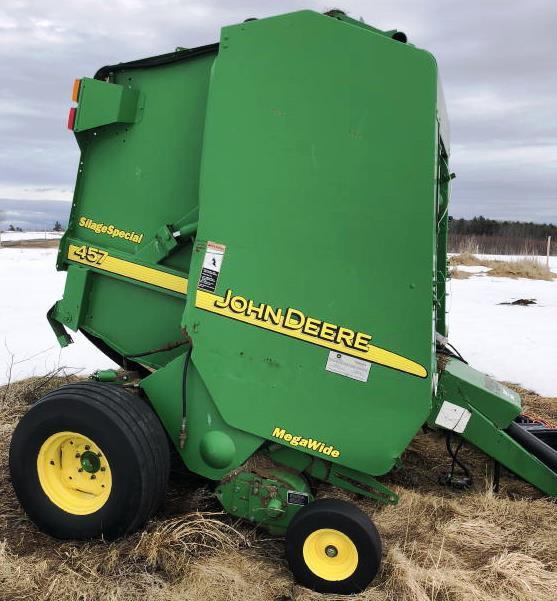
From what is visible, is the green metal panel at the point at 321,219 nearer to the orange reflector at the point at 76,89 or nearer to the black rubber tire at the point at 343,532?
the black rubber tire at the point at 343,532

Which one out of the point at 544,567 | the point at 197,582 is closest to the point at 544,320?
the point at 544,567

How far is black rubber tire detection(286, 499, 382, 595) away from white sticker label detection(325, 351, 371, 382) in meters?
0.58

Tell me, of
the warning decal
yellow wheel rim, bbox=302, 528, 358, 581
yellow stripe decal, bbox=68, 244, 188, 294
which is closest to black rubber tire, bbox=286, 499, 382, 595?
yellow wheel rim, bbox=302, 528, 358, 581

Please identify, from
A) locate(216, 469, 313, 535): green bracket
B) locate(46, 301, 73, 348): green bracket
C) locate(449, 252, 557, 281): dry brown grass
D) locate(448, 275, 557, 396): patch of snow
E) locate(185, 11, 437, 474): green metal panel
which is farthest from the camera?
locate(449, 252, 557, 281): dry brown grass

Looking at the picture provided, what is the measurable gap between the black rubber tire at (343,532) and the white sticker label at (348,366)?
1.89 feet

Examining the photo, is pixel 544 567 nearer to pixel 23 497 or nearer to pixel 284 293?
pixel 284 293

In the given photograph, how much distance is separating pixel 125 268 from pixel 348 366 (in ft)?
4.57

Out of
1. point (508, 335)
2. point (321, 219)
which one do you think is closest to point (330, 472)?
point (321, 219)

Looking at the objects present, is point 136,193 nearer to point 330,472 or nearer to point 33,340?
point 330,472

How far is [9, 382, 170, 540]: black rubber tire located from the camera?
2840mm

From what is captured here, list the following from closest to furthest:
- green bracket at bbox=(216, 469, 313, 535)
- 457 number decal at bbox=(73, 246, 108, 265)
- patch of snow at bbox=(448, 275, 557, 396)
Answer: green bracket at bbox=(216, 469, 313, 535)
457 number decal at bbox=(73, 246, 108, 265)
patch of snow at bbox=(448, 275, 557, 396)

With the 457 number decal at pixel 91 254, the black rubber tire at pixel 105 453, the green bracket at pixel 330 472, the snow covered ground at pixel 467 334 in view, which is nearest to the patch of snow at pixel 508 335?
the snow covered ground at pixel 467 334

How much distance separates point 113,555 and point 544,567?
6.54 ft

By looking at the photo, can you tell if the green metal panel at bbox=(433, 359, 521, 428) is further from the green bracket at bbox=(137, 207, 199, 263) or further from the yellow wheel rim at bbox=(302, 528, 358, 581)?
the green bracket at bbox=(137, 207, 199, 263)
